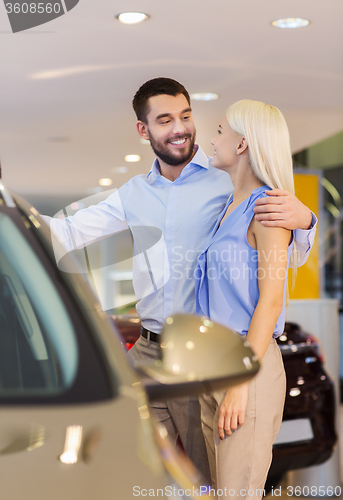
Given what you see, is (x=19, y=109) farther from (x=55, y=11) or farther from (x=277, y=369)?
(x=277, y=369)

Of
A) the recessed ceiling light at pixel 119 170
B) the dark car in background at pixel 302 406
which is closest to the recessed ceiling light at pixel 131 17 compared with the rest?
the recessed ceiling light at pixel 119 170

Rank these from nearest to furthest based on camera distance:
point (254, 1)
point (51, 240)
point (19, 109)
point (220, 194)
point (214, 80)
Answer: point (51, 240)
point (220, 194)
point (254, 1)
point (19, 109)
point (214, 80)

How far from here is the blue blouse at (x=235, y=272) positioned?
5.06ft

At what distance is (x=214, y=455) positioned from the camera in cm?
161

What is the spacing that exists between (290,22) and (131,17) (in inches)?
28.8

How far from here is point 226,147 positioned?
165 centimetres

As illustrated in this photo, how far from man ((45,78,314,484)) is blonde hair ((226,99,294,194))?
0.30m

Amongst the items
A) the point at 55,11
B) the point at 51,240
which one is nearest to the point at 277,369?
the point at 51,240

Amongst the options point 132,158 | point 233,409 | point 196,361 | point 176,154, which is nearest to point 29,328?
point 196,361

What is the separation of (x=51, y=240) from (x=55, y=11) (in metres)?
1.87

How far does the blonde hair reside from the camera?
5.10 feet

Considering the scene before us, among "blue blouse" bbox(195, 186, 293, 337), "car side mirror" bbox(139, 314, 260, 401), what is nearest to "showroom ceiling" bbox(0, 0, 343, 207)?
"blue blouse" bbox(195, 186, 293, 337)

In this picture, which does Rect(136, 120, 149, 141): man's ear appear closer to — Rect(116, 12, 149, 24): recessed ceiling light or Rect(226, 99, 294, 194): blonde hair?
Rect(226, 99, 294, 194): blonde hair

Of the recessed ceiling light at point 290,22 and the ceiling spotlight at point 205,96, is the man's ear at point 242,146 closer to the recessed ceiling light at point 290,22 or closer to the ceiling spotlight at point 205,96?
the recessed ceiling light at point 290,22
